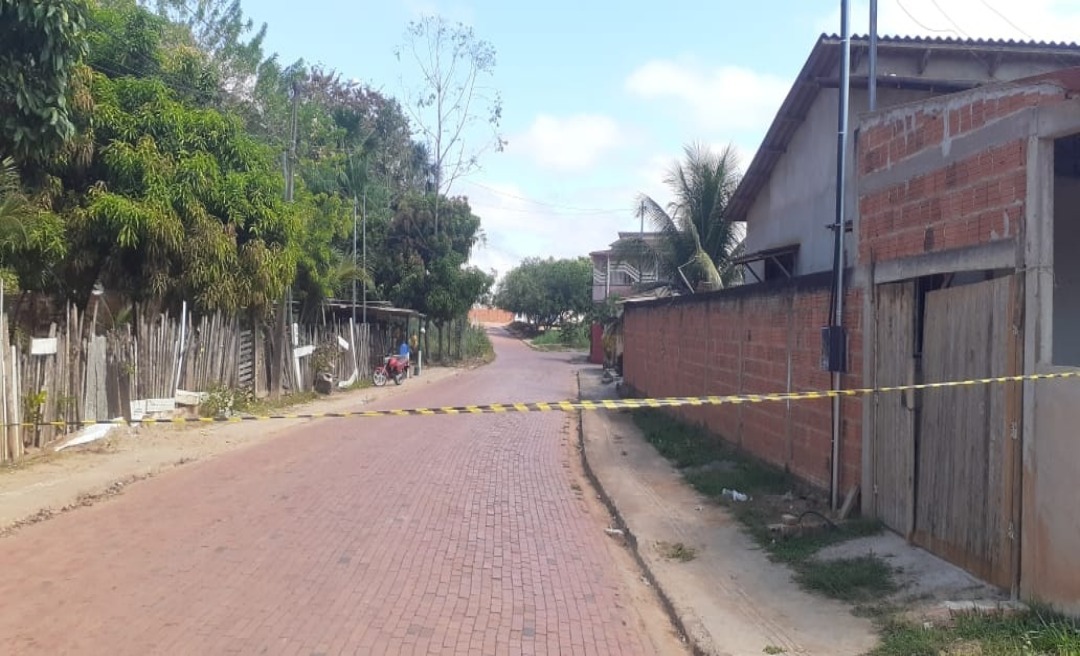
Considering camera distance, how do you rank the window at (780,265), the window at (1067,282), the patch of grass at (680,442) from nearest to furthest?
the window at (1067,282), the patch of grass at (680,442), the window at (780,265)

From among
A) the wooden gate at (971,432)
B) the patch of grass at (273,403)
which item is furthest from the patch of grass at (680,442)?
the patch of grass at (273,403)

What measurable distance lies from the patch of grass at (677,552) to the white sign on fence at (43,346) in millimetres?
8655

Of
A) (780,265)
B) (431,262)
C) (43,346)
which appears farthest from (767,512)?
(431,262)

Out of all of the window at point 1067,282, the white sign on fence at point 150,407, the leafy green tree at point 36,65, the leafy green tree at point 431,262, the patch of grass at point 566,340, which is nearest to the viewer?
the leafy green tree at point 36,65

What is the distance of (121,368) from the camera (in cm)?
1523

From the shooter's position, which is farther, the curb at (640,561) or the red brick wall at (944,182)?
the red brick wall at (944,182)

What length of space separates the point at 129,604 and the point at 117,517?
137 inches

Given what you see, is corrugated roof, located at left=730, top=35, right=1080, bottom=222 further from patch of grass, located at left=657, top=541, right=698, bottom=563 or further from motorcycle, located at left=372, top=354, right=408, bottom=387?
motorcycle, located at left=372, top=354, right=408, bottom=387

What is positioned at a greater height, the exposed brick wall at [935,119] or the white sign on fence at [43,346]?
the exposed brick wall at [935,119]

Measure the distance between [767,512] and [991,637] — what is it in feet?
14.3

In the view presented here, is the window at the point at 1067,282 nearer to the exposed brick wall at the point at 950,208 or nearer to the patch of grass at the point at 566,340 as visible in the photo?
the exposed brick wall at the point at 950,208

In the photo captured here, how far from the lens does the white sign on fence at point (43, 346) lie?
489 inches

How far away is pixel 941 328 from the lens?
7.37 meters

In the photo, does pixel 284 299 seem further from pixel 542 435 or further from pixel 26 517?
pixel 26 517
